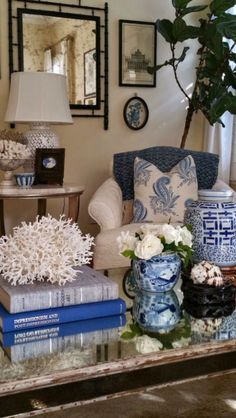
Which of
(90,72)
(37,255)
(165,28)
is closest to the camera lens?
(37,255)

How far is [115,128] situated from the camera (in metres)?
3.31

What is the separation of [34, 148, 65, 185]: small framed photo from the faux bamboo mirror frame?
0.64 metres

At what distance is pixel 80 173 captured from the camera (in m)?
3.27

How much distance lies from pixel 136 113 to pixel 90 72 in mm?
428

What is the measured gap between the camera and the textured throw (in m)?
2.71

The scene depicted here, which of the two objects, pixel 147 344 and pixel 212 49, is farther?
pixel 212 49

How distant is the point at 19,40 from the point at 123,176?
3.55ft

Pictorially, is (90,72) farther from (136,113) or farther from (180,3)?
(180,3)

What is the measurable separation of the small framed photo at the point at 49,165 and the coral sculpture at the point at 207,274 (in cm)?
147

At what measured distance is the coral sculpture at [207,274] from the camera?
129 cm

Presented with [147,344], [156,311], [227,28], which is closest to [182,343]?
[147,344]

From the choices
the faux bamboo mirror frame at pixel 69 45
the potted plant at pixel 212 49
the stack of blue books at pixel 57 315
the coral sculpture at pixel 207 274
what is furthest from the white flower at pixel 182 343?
the faux bamboo mirror frame at pixel 69 45

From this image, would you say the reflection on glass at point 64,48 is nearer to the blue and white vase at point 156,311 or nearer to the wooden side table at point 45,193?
the wooden side table at point 45,193

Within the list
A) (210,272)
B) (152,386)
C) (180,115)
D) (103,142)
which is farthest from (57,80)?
(152,386)
